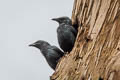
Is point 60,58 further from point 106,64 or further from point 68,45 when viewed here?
point 106,64

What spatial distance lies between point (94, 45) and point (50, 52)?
88.8 inches

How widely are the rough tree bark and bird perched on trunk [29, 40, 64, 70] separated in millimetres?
526

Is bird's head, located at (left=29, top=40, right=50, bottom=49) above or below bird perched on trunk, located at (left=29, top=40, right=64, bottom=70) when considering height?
above

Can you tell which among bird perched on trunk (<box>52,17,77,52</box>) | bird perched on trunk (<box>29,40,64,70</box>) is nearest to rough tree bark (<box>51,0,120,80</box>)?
bird perched on trunk (<box>52,17,77,52</box>)

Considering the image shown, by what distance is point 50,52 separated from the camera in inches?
560

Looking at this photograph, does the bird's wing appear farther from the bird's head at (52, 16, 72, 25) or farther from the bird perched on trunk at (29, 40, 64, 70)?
the bird's head at (52, 16, 72, 25)

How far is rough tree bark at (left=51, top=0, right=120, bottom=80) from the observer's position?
11.4 m

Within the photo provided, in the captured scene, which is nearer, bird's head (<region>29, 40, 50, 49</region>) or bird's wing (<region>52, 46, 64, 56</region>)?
bird's wing (<region>52, 46, 64, 56</region>)

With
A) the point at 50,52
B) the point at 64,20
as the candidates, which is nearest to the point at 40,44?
the point at 50,52

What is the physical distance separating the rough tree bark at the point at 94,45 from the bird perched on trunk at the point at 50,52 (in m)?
0.53

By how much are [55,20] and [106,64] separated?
3378 millimetres

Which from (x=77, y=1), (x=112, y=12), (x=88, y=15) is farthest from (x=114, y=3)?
(x=77, y=1)

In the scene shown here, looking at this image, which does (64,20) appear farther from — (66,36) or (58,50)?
(58,50)

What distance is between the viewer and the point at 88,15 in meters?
13.3
